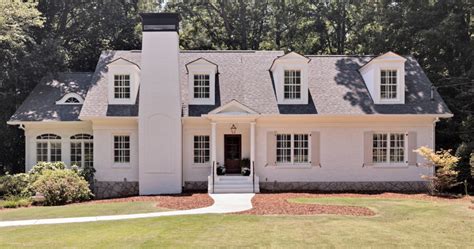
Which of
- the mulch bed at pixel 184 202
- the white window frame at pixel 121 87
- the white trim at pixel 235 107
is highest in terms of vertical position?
the white window frame at pixel 121 87

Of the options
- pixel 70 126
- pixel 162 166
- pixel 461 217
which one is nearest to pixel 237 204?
pixel 162 166

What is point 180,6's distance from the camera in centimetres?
3666

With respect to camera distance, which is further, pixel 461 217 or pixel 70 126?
pixel 70 126

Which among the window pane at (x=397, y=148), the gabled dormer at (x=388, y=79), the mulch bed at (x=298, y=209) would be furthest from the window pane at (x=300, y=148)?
the mulch bed at (x=298, y=209)

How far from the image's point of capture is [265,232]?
35.1ft

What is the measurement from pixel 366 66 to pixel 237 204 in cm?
1106

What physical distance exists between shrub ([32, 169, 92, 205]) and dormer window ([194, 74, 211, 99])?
6.70 meters

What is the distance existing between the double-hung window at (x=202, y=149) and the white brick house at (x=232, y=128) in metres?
0.05

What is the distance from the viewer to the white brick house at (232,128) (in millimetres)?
20750

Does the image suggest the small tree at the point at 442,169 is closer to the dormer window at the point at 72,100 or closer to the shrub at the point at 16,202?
the shrub at the point at 16,202

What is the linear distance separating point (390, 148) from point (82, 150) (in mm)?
15012

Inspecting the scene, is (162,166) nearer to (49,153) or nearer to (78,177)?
(78,177)

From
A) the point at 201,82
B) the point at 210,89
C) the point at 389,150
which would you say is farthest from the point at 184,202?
the point at 389,150

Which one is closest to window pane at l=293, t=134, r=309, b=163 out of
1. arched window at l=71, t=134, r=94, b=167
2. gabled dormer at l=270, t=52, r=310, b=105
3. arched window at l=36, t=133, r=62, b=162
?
gabled dormer at l=270, t=52, r=310, b=105
